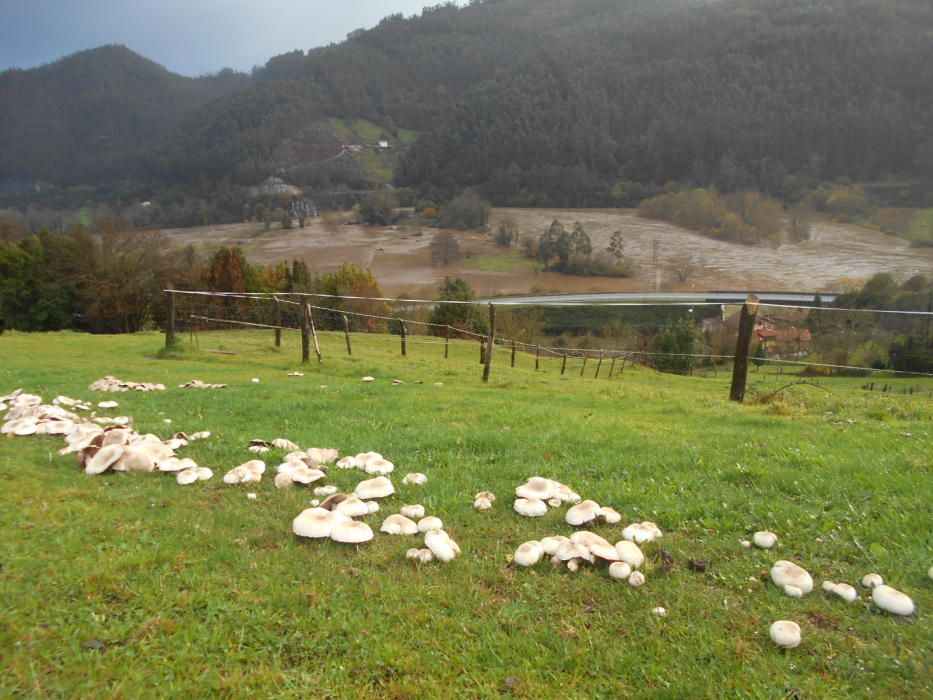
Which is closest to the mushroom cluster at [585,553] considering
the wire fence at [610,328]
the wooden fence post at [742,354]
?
the wooden fence post at [742,354]

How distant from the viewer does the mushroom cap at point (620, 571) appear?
473 centimetres

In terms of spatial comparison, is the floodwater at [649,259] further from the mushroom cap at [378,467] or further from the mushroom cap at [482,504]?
the mushroom cap at [482,504]

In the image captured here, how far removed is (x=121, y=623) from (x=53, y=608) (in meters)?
0.53

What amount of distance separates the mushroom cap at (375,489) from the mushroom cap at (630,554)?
252 centimetres

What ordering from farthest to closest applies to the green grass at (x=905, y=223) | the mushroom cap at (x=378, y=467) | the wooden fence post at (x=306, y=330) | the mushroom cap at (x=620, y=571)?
the green grass at (x=905, y=223) → the wooden fence post at (x=306, y=330) → the mushroom cap at (x=378, y=467) → the mushroom cap at (x=620, y=571)

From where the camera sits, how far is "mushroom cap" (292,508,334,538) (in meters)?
5.30

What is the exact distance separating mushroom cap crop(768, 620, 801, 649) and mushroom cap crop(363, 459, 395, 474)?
445 cm

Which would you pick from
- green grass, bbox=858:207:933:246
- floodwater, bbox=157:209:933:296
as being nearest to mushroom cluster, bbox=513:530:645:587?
floodwater, bbox=157:209:933:296

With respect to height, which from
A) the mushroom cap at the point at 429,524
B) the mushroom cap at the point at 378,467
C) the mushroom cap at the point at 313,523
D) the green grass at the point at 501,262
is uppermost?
the mushroom cap at the point at 313,523

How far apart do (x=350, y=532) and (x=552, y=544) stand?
1817mm

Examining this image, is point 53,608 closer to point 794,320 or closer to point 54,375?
point 54,375

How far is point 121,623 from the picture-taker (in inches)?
159

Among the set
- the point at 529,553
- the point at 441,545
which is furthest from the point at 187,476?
the point at 529,553

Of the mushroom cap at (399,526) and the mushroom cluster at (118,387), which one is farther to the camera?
the mushroom cluster at (118,387)
